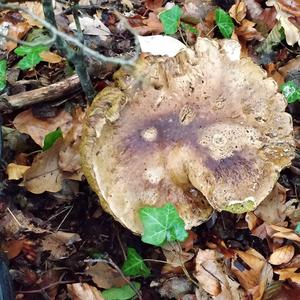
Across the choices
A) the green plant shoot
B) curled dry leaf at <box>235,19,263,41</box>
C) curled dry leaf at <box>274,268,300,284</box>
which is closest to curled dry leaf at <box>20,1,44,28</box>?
the green plant shoot

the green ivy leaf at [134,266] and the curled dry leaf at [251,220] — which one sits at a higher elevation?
the curled dry leaf at [251,220]

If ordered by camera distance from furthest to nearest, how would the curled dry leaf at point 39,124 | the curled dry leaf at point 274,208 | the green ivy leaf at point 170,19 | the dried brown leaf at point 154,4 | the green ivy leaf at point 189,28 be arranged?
the dried brown leaf at point 154,4
the green ivy leaf at point 189,28
the green ivy leaf at point 170,19
the curled dry leaf at point 39,124
the curled dry leaf at point 274,208

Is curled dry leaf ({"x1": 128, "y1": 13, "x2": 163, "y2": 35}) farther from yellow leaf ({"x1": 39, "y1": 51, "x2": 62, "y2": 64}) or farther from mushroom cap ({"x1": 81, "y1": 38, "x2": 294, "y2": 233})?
mushroom cap ({"x1": 81, "y1": 38, "x2": 294, "y2": 233})

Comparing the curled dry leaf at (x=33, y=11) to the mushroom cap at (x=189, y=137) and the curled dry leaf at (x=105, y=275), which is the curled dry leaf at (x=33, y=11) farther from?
the curled dry leaf at (x=105, y=275)

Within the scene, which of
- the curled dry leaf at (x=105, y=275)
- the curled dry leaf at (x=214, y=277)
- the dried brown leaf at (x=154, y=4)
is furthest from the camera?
the dried brown leaf at (x=154, y=4)

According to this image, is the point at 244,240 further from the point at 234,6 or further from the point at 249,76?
the point at 234,6

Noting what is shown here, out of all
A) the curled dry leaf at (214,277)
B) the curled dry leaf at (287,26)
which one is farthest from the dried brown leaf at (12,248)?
the curled dry leaf at (287,26)
